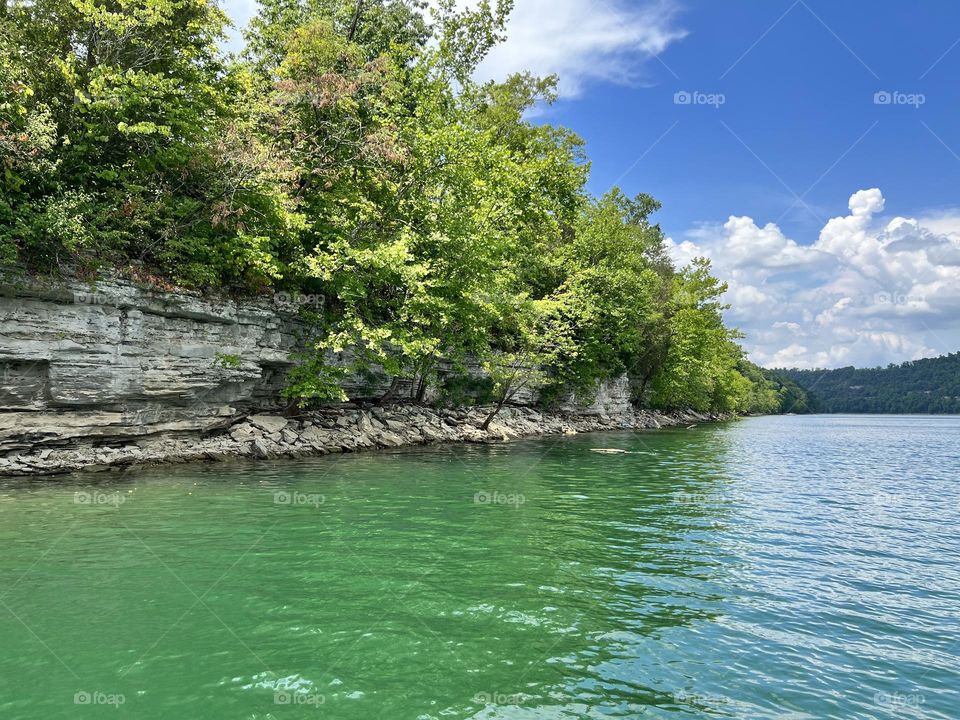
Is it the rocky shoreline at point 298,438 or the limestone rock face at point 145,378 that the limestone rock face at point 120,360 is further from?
the rocky shoreline at point 298,438

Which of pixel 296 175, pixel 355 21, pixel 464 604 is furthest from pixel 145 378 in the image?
pixel 355 21

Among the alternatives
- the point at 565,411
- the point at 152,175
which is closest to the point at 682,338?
the point at 565,411

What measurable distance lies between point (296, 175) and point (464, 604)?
19.9m

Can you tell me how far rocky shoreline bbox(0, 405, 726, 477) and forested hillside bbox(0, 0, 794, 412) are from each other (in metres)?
2.03

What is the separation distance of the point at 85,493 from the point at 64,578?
7101 mm

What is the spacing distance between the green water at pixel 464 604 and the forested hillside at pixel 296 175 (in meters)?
9.28

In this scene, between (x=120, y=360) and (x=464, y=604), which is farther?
(x=120, y=360)

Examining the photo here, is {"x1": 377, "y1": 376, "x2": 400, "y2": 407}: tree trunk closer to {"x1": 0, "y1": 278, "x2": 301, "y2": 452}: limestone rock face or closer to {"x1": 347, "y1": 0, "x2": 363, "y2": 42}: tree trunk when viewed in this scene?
{"x1": 0, "y1": 278, "x2": 301, "y2": 452}: limestone rock face

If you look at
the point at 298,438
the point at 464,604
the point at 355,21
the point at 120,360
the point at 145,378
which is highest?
the point at 355,21

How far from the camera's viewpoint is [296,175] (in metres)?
22.9

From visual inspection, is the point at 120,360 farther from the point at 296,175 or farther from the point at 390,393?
the point at 390,393

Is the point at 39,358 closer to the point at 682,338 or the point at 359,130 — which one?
the point at 359,130

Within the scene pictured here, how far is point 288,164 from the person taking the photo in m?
22.7

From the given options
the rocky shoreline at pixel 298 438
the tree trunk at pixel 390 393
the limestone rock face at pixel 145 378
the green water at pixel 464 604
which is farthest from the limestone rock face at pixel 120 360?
the tree trunk at pixel 390 393
